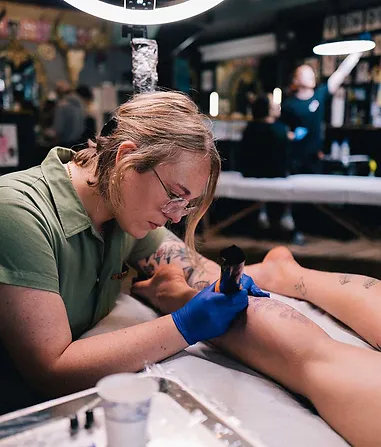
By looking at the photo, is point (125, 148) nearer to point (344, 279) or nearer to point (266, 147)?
point (344, 279)

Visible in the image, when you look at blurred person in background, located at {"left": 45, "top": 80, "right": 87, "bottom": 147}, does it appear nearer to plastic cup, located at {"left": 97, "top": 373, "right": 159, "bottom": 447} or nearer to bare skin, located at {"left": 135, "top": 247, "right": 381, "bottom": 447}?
bare skin, located at {"left": 135, "top": 247, "right": 381, "bottom": 447}

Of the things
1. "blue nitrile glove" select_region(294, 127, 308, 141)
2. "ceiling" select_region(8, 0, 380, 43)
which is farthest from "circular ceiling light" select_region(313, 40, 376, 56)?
"ceiling" select_region(8, 0, 380, 43)

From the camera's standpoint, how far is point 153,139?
1045 mm

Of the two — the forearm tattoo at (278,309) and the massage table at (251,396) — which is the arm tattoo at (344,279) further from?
the forearm tattoo at (278,309)

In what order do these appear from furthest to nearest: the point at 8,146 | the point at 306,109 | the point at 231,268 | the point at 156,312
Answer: the point at 306,109, the point at 8,146, the point at 156,312, the point at 231,268

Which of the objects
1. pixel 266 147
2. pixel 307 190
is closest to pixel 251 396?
pixel 307 190

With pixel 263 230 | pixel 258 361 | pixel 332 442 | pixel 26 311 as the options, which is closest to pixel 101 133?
pixel 26 311

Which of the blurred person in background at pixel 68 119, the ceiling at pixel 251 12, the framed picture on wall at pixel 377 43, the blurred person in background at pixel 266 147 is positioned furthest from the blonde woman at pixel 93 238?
the framed picture on wall at pixel 377 43

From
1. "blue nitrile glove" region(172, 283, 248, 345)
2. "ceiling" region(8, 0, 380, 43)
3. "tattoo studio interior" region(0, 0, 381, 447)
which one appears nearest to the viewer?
"tattoo studio interior" region(0, 0, 381, 447)

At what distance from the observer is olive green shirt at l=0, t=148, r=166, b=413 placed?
0.96 metres

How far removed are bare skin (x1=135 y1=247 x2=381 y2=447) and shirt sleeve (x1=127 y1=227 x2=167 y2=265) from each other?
190mm

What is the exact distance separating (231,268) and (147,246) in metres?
0.58

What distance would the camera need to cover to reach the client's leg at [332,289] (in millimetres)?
1272

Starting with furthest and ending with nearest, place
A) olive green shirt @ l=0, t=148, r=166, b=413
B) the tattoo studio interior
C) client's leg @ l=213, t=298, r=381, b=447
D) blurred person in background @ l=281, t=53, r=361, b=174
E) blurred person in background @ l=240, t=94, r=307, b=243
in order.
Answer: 1. blurred person in background @ l=281, t=53, r=361, b=174
2. blurred person in background @ l=240, t=94, r=307, b=243
3. olive green shirt @ l=0, t=148, r=166, b=413
4. client's leg @ l=213, t=298, r=381, b=447
5. the tattoo studio interior
